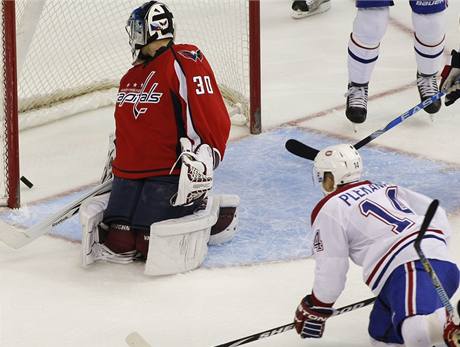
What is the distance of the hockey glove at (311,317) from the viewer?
262cm

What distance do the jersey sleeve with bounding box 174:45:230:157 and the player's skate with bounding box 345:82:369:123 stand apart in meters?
1.13

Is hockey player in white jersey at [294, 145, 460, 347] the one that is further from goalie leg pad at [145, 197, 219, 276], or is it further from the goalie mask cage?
the goalie mask cage

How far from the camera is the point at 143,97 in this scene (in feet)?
11.0

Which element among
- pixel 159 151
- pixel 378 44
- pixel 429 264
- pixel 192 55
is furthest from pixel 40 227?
pixel 378 44

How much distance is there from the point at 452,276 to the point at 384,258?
15cm

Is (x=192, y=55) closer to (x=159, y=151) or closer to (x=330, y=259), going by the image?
(x=159, y=151)

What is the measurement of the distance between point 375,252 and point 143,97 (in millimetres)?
1030

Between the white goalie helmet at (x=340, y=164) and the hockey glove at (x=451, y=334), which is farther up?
the white goalie helmet at (x=340, y=164)

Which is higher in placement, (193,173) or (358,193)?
(358,193)

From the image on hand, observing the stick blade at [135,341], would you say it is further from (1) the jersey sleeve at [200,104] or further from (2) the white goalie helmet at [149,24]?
(2) the white goalie helmet at [149,24]

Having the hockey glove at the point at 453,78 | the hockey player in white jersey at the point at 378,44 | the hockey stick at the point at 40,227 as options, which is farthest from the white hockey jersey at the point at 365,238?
the hockey player in white jersey at the point at 378,44

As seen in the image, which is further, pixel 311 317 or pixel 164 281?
pixel 164 281

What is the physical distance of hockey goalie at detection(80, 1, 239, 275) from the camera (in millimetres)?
3287

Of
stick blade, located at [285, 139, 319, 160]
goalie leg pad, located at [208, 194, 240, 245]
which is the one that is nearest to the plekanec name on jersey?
stick blade, located at [285, 139, 319, 160]
